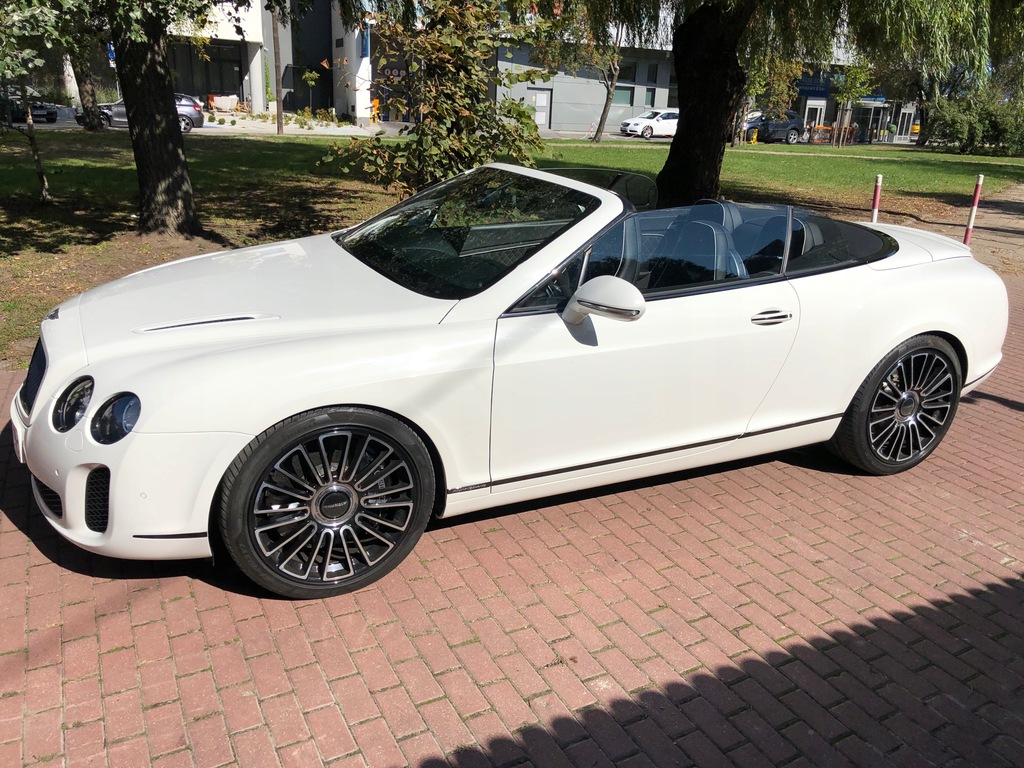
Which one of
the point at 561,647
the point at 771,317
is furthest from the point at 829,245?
the point at 561,647

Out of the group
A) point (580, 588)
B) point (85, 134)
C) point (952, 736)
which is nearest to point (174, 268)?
point (580, 588)

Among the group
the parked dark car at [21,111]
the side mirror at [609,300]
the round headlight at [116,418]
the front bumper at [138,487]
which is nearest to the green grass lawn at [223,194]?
the parked dark car at [21,111]

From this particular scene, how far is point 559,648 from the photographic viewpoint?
3.21m

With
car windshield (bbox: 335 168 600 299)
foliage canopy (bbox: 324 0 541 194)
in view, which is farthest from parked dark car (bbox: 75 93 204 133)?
car windshield (bbox: 335 168 600 299)

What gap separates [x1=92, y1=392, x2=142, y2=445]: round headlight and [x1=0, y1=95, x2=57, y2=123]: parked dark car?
8648 millimetres

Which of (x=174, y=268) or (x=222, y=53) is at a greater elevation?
(x=222, y=53)

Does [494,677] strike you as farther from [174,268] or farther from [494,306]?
[174,268]

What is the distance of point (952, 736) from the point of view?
2.88 metres

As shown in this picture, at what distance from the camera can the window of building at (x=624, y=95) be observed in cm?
5247

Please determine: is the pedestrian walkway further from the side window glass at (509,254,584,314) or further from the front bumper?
the side window glass at (509,254,584,314)

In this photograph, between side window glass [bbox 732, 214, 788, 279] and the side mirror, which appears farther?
side window glass [bbox 732, 214, 788, 279]

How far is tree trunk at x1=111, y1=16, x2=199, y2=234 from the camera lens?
8.86 meters

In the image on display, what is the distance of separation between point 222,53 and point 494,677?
47.9m

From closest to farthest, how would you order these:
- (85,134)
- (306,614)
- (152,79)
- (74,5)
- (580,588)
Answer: (306,614) < (580,588) < (74,5) < (152,79) < (85,134)
